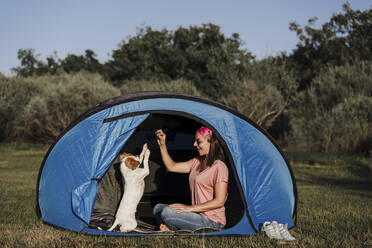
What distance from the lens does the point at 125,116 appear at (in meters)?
5.16

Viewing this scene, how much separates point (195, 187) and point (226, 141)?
70 cm

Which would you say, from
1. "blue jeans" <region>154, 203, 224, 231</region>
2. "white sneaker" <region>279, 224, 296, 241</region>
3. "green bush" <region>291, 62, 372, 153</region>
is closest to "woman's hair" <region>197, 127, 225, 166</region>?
"blue jeans" <region>154, 203, 224, 231</region>

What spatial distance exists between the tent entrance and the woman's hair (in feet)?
4.55

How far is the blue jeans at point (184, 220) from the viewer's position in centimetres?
480

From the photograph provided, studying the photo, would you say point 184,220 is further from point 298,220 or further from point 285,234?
point 298,220

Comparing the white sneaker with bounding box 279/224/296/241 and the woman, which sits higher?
the woman

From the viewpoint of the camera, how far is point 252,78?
79.3 ft

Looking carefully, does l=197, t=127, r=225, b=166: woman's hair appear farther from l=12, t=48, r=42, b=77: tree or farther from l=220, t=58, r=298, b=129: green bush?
l=12, t=48, r=42, b=77: tree

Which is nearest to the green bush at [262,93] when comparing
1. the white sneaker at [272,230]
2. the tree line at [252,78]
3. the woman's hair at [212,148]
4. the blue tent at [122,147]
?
the tree line at [252,78]

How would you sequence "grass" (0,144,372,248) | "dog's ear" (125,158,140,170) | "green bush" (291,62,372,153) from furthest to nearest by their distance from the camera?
1. "green bush" (291,62,372,153)
2. "dog's ear" (125,158,140,170)
3. "grass" (0,144,372,248)

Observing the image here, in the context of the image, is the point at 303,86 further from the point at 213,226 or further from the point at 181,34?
the point at 213,226

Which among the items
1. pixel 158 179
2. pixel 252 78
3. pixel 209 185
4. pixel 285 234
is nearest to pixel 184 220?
pixel 209 185

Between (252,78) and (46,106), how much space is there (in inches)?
458

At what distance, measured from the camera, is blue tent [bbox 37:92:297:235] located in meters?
4.99
